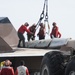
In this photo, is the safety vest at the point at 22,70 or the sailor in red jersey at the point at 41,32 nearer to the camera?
the safety vest at the point at 22,70

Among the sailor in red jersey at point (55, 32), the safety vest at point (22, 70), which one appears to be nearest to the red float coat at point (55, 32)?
the sailor in red jersey at point (55, 32)

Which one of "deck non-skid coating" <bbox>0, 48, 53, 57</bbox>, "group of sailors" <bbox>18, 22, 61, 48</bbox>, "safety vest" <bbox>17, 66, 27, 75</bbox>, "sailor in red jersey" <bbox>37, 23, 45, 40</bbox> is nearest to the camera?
"safety vest" <bbox>17, 66, 27, 75</bbox>

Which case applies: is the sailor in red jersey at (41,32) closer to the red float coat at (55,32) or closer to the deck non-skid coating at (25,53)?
the red float coat at (55,32)

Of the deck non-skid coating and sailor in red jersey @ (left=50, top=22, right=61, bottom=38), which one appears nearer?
the deck non-skid coating

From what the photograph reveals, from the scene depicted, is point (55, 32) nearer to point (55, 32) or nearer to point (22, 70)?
point (55, 32)

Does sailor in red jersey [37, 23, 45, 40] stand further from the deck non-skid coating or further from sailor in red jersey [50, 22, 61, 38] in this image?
the deck non-skid coating

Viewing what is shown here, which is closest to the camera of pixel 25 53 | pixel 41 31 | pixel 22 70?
pixel 22 70

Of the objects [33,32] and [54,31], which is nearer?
[54,31]

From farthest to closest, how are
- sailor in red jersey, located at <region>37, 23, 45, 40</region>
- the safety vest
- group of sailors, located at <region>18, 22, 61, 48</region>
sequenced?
sailor in red jersey, located at <region>37, 23, 45, 40</region>
group of sailors, located at <region>18, 22, 61, 48</region>
the safety vest

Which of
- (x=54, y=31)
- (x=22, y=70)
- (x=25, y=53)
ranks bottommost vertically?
(x=22, y=70)

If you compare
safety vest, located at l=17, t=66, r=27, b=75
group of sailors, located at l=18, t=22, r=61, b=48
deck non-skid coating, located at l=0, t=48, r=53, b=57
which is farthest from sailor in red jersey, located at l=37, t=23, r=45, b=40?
safety vest, located at l=17, t=66, r=27, b=75

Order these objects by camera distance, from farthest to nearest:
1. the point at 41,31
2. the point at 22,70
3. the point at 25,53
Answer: the point at 41,31, the point at 25,53, the point at 22,70

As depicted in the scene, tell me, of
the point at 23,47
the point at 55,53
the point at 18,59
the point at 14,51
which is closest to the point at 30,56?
the point at 18,59

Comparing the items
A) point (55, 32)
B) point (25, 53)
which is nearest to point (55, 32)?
point (55, 32)
